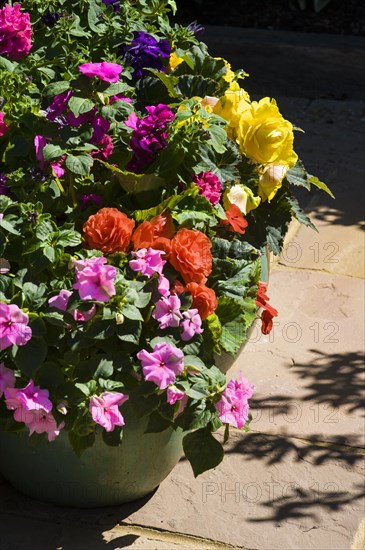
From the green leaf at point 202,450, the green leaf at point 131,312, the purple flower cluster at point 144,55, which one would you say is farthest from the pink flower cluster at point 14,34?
the green leaf at point 202,450

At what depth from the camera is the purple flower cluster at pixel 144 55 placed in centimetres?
329

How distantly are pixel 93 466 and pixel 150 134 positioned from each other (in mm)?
985

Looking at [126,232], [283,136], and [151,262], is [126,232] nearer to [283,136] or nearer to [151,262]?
[151,262]

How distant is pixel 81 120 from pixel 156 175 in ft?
0.88

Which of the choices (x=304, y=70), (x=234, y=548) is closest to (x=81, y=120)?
(x=234, y=548)

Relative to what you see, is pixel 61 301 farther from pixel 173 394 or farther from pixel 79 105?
pixel 79 105

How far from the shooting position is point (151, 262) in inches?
105

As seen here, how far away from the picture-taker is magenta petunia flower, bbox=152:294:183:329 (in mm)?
2637

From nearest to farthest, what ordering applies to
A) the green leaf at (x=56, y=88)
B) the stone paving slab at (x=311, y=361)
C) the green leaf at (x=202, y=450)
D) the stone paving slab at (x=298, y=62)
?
the green leaf at (x=202, y=450)
the green leaf at (x=56, y=88)
the stone paving slab at (x=311, y=361)
the stone paving slab at (x=298, y=62)

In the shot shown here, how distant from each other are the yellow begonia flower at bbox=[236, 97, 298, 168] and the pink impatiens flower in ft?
3.27

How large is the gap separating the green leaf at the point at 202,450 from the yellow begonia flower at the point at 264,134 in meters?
0.94

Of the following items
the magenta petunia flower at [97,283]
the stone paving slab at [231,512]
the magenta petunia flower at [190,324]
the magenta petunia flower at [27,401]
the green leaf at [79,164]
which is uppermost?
the green leaf at [79,164]

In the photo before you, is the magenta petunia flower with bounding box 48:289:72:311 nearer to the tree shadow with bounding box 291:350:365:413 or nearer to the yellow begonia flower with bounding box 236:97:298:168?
the yellow begonia flower with bounding box 236:97:298:168

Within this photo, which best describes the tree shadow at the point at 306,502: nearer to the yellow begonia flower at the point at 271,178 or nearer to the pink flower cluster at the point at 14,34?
the yellow begonia flower at the point at 271,178
